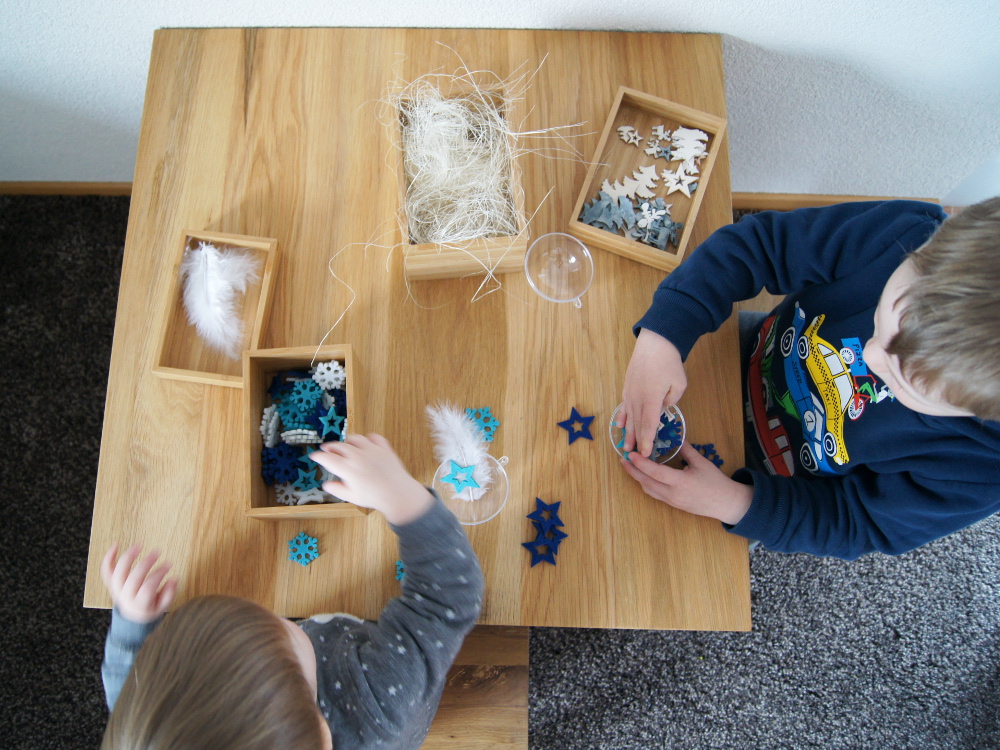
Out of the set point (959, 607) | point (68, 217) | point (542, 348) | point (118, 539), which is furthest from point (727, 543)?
point (68, 217)

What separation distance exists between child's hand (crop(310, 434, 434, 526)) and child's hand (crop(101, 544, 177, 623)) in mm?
245

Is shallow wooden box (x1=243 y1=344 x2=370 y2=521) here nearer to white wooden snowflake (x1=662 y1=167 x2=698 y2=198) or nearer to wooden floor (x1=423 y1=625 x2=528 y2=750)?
wooden floor (x1=423 y1=625 x2=528 y2=750)

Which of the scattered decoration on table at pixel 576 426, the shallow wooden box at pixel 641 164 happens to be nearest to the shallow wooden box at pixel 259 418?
the scattered decoration on table at pixel 576 426

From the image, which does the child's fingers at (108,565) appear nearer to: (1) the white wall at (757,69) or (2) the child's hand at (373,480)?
(2) the child's hand at (373,480)

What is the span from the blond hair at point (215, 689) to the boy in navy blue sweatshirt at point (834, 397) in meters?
0.48

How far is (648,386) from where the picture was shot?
81 centimetres

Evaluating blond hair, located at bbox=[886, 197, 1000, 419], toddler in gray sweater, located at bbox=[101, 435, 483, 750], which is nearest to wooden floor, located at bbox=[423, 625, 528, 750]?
toddler in gray sweater, located at bbox=[101, 435, 483, 750]

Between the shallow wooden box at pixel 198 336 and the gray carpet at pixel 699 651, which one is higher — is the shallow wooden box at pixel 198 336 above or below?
above

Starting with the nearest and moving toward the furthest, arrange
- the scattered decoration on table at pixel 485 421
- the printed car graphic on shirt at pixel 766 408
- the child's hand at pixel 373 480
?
the child's hand at pixel 373 480, the scattered decoration on table at pixel 485 421, the printed car graphic on shirt at pixel 766 408

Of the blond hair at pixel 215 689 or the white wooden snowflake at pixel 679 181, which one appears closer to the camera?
the blond hair at pixel 215 689

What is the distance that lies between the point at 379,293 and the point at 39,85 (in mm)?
869

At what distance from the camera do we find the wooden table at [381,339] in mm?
812

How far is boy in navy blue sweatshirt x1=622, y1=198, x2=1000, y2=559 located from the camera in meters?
0.75

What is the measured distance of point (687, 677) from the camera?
1.45 m
